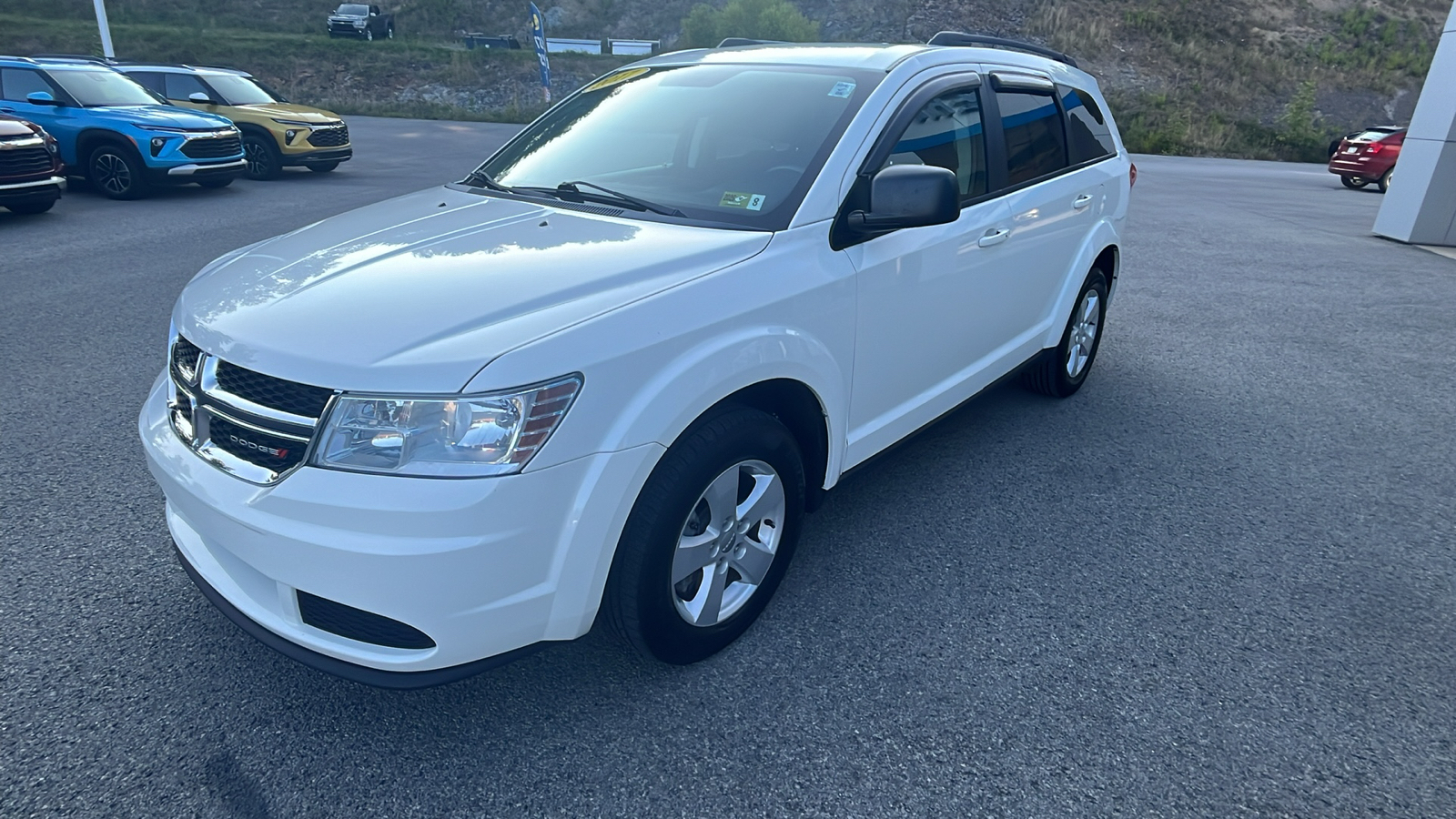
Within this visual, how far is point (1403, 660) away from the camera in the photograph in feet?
9.52

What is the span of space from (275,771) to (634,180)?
2.16 m

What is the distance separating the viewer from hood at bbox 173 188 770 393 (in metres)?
2.12

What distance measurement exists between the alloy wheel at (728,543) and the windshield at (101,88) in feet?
42.6

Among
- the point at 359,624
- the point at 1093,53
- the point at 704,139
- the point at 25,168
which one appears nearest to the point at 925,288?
the point at 704,139

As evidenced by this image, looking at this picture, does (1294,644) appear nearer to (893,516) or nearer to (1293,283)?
(893,516)

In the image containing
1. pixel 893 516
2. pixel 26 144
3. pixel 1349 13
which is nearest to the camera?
pixel 893 516

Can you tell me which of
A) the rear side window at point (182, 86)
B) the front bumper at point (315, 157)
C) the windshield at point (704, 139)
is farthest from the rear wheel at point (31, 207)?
the windshield at point (704, 139)

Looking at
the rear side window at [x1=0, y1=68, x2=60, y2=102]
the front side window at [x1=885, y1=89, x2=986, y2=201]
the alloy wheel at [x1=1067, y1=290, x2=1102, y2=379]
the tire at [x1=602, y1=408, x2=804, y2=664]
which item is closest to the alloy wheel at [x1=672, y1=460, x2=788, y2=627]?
the tire at [x1=602, y1=408, x2=804, y2=664]

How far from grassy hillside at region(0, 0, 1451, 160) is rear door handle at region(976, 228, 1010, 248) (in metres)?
29.6

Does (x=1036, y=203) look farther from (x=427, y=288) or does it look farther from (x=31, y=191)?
(x=31, y=191)

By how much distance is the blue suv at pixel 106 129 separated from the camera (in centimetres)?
1157

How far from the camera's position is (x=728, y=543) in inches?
107

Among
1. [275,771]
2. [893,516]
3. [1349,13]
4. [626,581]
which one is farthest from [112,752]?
[1349,13]

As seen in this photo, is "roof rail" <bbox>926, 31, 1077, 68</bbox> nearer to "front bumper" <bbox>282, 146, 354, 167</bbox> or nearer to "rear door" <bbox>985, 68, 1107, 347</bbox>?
"rear door" <bbox>985, 68, 1107, 347</bbox>
